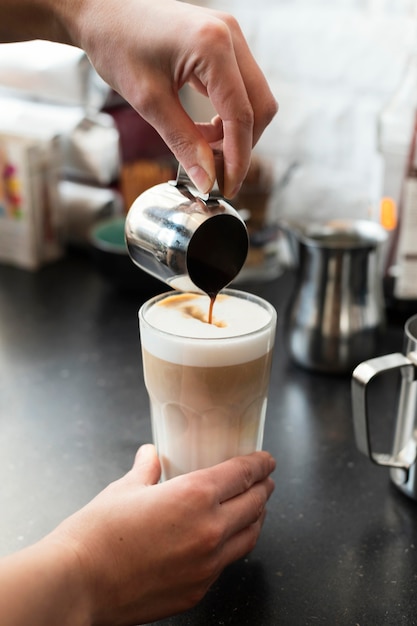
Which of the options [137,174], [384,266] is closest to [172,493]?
[384,266]

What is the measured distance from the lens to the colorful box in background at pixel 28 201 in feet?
4.95

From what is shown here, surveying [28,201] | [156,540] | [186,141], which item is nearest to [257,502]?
[156,540]

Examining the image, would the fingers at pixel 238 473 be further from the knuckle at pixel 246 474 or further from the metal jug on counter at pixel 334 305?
the metal jug on counter at pixel 334 305

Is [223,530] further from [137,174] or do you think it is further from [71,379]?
[137,174]

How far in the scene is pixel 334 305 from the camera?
1129mm

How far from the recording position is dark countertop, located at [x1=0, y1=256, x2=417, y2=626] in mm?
748

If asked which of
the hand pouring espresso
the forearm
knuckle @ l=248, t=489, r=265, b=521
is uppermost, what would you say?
the hand pouring espresso

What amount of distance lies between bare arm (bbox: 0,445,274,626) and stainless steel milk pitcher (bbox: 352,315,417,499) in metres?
0.16

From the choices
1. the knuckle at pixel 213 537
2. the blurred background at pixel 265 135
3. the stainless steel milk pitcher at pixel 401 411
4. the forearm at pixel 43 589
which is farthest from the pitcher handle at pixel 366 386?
the blurred background at pixel 265 135

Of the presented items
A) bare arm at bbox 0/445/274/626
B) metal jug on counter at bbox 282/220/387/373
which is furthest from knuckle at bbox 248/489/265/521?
metal jug on counter at bbox 282/220/387/373

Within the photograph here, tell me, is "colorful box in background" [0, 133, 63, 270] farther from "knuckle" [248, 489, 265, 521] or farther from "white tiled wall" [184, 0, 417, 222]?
"knuckle" [248, 489, 265, 521]

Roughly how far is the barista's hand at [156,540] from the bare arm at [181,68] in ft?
0.94

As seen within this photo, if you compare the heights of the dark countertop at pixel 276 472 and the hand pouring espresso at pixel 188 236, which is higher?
the hand pouring espresso at pixel 188 236

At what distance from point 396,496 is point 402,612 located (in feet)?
0.62
